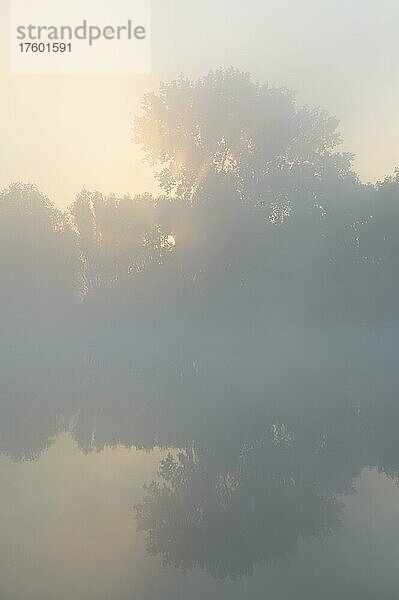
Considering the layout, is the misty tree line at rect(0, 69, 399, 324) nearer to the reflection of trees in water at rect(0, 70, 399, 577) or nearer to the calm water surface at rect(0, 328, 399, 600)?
the reflection of trees in water at rect(0, 70, 399, 577)

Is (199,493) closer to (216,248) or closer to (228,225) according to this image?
(216,248)

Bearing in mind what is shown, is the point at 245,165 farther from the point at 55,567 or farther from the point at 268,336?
the point at 55,567

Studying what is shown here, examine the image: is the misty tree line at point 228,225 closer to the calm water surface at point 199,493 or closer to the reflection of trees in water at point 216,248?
the reflection of trees in water at point 216,248

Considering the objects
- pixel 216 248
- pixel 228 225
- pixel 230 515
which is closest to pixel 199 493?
pixel 230 515

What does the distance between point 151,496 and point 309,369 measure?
7.48 metres

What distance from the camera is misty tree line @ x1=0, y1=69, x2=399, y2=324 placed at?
1675 cm

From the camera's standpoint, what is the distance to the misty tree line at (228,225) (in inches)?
659

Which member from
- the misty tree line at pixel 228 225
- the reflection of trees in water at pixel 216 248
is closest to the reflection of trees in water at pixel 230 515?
the reflection of trees in water at pixel 216 248

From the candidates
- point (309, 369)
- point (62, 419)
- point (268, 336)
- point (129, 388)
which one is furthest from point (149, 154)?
point (62, 419)

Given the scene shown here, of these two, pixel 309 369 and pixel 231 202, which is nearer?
pixel 309 369

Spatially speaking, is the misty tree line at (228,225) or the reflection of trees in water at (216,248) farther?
the misty tree line at (228,225)

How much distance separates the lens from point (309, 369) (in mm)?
10828

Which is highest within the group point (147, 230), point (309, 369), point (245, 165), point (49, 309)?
point (245, 165)

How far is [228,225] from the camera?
16734mm
